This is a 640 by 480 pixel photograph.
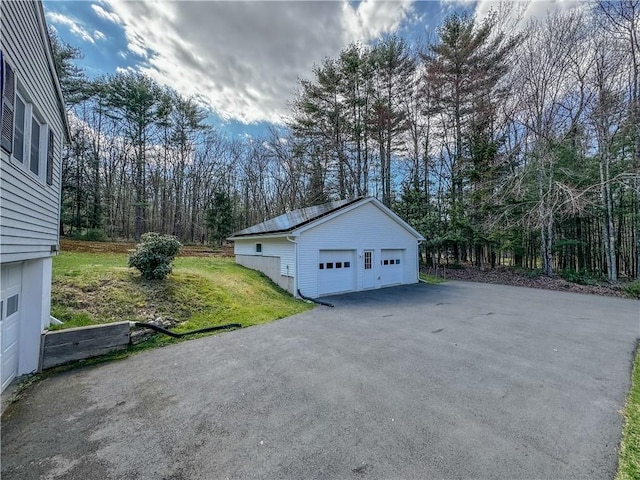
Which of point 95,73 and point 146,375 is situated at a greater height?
point 95,73

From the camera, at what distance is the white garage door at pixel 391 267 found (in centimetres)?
1356

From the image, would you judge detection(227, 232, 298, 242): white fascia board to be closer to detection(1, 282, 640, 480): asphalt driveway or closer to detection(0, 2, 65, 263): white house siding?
detection(1, 282, 640, 480): asphalt driveway

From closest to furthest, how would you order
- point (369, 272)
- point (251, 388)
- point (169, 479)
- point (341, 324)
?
point (169, 479), point (251, 388), point (341, 324), point (369, 272)

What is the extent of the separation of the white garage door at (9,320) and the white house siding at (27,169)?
0.40 metres

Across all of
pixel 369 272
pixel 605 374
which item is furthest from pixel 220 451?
pixel 369 272

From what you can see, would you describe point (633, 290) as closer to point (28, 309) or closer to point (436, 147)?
point (436, 147)

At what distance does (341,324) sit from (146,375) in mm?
4408

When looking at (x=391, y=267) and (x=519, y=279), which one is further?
(x=519, y=279)

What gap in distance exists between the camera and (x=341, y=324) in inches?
285

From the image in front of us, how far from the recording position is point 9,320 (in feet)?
13.1

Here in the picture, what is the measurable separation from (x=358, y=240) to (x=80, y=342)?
973cm

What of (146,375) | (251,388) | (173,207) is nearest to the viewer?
(251,388)

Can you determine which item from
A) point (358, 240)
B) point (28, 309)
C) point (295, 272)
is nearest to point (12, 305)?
point (28, 309)

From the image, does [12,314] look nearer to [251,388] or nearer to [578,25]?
[251,388]
